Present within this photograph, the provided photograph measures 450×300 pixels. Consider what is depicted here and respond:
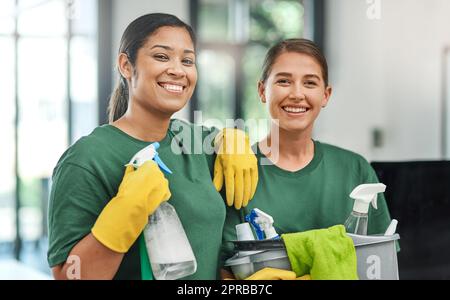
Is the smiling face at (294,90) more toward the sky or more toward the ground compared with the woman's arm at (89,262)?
more toward the sky

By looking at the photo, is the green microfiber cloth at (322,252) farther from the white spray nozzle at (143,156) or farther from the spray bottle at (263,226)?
the white spray nozzle at (143,156)

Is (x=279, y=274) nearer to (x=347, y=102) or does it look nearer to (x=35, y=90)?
(x=347, y=102)

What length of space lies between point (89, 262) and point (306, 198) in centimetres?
34

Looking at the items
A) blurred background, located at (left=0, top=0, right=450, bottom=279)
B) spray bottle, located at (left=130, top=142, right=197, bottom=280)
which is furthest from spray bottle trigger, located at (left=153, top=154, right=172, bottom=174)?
blurred background, located at (left=0, top=0, right=450, bottom=279)

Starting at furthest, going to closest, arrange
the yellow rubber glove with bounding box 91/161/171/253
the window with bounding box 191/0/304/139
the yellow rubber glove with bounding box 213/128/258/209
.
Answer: the window with bounding box 191/0/304/139 → the yellow rubber glove with bounding box 213/128/258/209 → the yellow rubber glove with bounding box 91/161/171/253

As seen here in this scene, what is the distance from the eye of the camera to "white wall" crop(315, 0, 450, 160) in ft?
3.43

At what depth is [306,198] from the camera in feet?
2.99

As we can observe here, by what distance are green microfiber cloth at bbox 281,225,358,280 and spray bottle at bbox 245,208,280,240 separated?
2cm

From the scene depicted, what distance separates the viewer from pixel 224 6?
1.15 meters

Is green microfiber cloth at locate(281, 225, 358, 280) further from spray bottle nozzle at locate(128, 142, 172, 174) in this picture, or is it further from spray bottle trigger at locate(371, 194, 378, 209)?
spray bottle nozzle at locate(128, 142, 172, 174)

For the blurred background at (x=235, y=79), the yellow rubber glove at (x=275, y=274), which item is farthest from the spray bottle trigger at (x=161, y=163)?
the yellow rubber glove at (x=275, y=274)

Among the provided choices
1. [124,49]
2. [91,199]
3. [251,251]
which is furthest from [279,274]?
[124,49]

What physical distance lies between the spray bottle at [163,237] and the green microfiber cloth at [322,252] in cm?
15

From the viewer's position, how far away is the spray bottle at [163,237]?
0.81 metres
